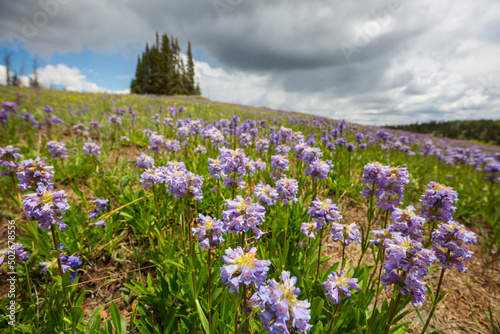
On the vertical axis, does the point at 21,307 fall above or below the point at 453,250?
below

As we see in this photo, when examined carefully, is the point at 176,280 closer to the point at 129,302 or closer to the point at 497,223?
the point at 129,302


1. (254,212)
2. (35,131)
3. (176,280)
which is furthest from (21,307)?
(35,131)

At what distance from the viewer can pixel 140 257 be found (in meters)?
3.00

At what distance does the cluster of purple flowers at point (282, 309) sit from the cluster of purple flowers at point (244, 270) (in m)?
0.11

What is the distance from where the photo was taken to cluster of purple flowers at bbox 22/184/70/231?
1.95 metres

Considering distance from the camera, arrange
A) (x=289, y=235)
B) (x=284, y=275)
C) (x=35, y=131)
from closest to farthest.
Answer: (x=284, y=275), (x=289, y=235), (x=35, y=131)

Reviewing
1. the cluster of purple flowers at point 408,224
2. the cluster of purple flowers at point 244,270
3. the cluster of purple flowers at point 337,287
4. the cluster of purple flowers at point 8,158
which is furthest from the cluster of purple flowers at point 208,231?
the cluster of purple flowers at point 8,158

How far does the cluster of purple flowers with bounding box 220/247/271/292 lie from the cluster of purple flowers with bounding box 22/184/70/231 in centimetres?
182

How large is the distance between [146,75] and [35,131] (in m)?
72.7

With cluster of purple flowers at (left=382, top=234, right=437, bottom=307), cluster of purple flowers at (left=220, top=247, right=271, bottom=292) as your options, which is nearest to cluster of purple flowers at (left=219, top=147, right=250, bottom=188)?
cluster of purple flowers at (left=220, top=247, right=271, bottom=292)

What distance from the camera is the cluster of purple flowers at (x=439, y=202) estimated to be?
2.21 metres

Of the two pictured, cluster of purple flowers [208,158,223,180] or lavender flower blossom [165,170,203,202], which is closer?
lavender flower blossom [165,170,203,202]

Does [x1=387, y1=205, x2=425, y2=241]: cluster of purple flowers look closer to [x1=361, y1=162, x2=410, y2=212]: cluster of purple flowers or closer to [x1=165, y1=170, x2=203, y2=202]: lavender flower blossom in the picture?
[x1=361, y1=162, x2=410, y2=212]: cluster of purple flowers

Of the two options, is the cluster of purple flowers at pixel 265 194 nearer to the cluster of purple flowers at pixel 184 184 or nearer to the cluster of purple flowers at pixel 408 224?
the cluster of purple flowers at pixel 184 184
